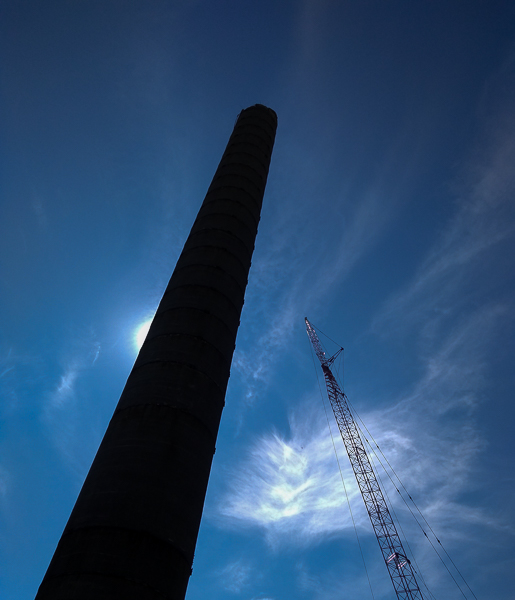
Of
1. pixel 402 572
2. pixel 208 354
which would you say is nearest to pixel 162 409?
pixel 208 354

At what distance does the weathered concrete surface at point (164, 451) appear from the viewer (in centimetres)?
459

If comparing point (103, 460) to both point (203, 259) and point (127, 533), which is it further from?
point (203, 259)

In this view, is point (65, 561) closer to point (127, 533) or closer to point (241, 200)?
point (127, 533)

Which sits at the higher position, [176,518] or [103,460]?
[103,460]

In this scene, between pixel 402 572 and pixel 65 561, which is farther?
pixel 402 572

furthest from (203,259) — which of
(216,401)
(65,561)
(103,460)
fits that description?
(65,561)

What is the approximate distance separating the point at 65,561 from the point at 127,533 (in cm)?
76

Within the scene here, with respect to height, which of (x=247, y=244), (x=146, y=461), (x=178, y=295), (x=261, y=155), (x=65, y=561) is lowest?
(x=65, y=561)

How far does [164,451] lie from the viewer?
5.75 metres

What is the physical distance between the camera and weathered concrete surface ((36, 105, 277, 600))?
15.1 ft

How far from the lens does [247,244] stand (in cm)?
1081

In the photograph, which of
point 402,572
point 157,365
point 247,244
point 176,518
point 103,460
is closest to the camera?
point 176,518

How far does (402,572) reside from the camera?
49.3 meters

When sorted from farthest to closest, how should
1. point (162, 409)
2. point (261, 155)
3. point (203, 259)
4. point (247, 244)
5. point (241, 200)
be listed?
point (261, 155), point (241, 200), point (247, 244), point (203, 259), point (162, 409)
